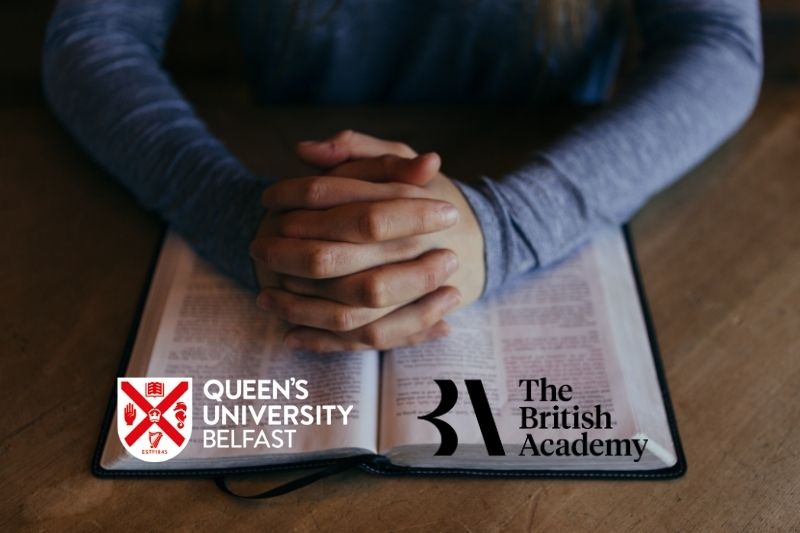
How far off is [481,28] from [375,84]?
0.18 m

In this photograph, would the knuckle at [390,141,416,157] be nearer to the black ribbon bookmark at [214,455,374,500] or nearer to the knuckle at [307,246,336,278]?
the knuckle at [307,246,336,278]

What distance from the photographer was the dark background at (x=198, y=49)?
104 cm

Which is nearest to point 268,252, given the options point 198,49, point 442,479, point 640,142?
point 442,479

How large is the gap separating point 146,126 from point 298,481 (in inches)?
17.1

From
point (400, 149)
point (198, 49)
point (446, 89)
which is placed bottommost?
point (198, 49)

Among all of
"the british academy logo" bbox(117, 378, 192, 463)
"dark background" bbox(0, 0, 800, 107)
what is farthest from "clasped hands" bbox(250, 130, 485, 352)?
"dark background" bbox(0, 0, 800, 107)

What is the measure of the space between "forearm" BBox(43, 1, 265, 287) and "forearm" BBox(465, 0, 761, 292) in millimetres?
240

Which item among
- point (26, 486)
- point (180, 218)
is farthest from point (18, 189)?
point (26, 486)

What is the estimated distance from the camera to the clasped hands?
64 centimetres

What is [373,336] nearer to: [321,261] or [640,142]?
[321,261]

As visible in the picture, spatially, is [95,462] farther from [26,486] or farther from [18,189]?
[18,189]

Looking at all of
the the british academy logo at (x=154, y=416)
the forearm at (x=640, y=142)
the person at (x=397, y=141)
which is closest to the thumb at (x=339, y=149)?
the person at (x=397, y=141)

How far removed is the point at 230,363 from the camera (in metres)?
0.65

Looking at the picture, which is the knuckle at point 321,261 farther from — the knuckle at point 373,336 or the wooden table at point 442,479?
the wooden table at point 442,479
